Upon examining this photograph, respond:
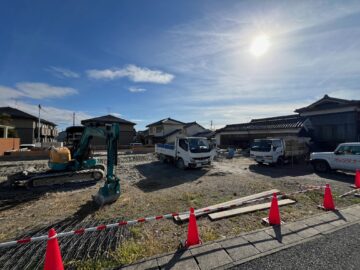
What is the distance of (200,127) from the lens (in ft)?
143

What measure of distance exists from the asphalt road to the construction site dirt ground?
1.03 meters

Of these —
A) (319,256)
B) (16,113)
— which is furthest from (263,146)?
(16,113)

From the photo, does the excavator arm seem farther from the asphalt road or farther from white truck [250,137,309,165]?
white truck [250,137,309,165]

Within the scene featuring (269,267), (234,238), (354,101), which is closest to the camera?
(269,267)

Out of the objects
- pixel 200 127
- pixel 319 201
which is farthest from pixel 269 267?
pixel 200 127

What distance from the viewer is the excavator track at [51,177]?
882 centimetres

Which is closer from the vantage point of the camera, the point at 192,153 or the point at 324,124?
the point at 192,153

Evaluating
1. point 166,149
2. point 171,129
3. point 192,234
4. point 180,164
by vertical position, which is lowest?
point 192,234

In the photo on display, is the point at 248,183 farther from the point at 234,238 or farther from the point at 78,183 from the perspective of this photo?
the point at 78,183

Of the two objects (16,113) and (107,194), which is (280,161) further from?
(16,113)

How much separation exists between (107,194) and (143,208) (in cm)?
137

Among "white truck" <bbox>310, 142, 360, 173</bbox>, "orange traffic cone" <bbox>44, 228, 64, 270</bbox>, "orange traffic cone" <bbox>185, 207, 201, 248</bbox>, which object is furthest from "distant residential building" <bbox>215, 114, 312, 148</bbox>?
"orange traffic cone" <bbox>44, 228, 64, 270</bbox>

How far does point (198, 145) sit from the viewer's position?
512 inches

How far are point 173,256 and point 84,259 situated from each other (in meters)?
1.54
